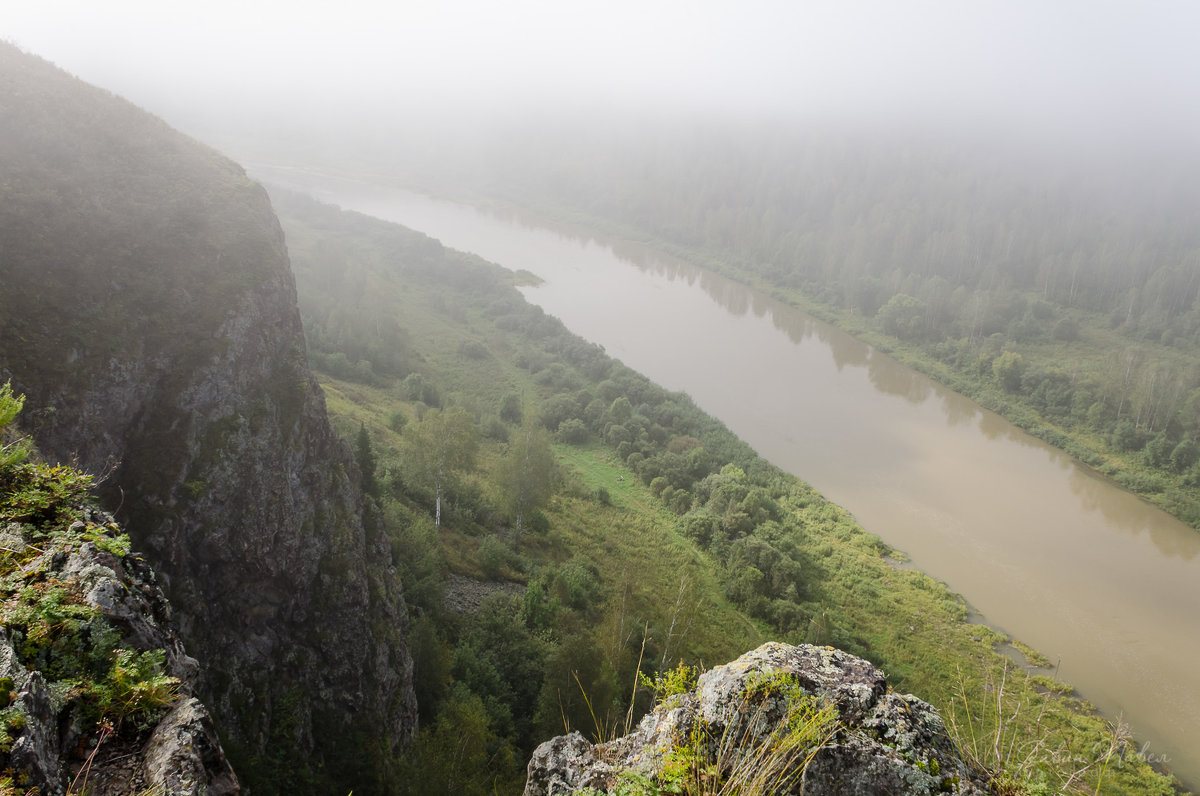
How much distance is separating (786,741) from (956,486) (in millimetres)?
43313

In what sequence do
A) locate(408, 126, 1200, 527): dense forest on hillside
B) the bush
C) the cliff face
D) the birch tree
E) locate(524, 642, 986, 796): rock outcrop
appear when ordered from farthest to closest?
locate(408, 126, 1200, 527): dense forest on hillside < the bush < the birch tree < the cliff face < locate(524, 642, 986, 796): rock outcrop

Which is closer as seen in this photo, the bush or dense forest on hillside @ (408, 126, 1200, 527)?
the bush

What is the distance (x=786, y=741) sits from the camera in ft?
15.1

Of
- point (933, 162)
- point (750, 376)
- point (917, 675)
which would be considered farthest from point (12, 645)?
point (933, 162)

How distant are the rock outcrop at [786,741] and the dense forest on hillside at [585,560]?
39cm

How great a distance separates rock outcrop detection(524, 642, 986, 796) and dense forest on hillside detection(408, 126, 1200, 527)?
4853 centimetres

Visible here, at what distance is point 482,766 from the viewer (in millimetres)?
14648

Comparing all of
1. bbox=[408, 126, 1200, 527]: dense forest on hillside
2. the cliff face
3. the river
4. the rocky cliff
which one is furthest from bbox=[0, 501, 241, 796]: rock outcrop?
bbox=[408, 126, 1200, 527]: dense forest on hillside

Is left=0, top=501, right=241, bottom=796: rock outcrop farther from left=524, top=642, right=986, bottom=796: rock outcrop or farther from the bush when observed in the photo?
→ the bush

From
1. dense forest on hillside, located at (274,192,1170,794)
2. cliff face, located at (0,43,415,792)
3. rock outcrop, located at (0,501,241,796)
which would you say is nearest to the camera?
rock outcrop, located at (0,501,241,796)

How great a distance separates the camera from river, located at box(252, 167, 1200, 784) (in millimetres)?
29344

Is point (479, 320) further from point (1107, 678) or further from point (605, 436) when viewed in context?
point (1107, 678)

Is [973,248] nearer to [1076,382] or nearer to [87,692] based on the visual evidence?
[1076,382]

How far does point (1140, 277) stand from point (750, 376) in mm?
56017
